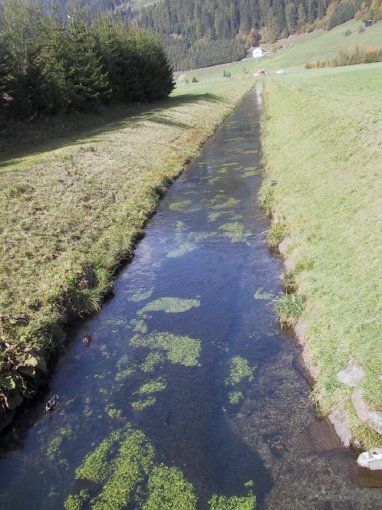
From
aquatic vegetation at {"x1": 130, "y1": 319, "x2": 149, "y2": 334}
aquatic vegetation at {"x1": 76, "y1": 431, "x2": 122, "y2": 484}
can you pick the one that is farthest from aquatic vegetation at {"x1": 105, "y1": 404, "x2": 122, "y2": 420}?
aquatic vegetation at {"x1": 130, "y1": 319, "x2": 149, "y2": 334}

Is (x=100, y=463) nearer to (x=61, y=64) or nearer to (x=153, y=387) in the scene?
(x=153, y=387)

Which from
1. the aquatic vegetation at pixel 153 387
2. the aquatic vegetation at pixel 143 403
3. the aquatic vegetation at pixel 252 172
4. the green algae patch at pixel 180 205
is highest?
the aquatic vegetation at pixel 252 172

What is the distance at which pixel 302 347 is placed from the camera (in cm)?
1297

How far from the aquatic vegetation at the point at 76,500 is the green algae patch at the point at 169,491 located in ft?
4.48

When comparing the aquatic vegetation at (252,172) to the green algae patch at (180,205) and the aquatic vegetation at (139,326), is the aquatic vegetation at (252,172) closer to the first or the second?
the green algae patch at (180,205)

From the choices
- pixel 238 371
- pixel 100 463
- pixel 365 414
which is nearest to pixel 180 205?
pixel 238 371

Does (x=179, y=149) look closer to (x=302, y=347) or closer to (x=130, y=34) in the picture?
(x=302, y=347)

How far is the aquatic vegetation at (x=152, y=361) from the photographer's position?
13.1 m

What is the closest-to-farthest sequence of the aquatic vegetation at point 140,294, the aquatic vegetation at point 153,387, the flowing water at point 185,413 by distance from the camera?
the flowing water at point 185,413 → the aquatic vegetation at point 153,387 → the aquatic vegetation at point 140,294

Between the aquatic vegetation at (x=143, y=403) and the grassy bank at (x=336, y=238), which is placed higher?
the grassy bank at (x=336, y=238)

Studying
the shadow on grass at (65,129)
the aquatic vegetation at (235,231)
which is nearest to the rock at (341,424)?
the aquatic vegetation at (235,231)

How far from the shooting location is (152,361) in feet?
43.9

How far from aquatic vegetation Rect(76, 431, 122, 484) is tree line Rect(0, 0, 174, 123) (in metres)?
37.6

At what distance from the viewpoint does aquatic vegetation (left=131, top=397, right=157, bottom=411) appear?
458 inches
